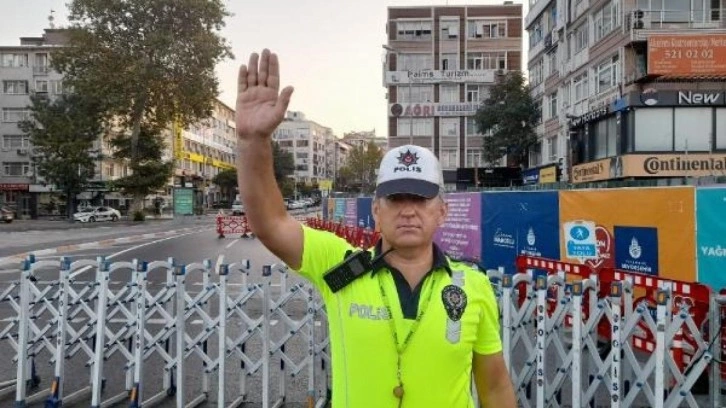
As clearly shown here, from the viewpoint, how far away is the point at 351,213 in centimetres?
2889

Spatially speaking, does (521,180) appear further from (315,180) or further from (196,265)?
(315,180)

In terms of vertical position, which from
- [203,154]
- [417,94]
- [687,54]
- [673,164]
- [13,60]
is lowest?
[673,164]

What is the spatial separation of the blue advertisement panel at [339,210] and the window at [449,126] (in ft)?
88.5

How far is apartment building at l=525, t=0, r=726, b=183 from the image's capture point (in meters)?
29.3

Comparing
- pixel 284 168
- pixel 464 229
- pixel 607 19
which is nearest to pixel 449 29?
pixel 607 19

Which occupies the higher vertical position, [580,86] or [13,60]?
[13,60]

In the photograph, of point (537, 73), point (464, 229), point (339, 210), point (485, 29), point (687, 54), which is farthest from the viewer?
point (485, 29)

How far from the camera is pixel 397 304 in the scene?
226 centimetres

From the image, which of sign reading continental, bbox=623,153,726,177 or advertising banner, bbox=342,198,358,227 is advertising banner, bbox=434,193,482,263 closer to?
advertising banner, bbox=342,198,358,227

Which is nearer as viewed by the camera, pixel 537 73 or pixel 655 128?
pixel 655 128

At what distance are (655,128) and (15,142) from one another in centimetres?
6274

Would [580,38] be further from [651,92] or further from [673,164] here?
[673,164]

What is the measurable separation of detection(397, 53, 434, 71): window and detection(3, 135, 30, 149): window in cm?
4027

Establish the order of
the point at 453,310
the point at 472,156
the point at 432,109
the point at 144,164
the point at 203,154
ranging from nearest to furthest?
the point at 453,310 < the point at 144,164 < the point at 432,109 < the point at 472,156 < the point at 203,154
